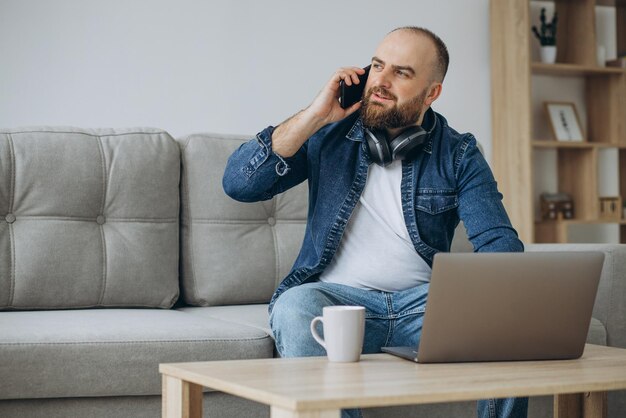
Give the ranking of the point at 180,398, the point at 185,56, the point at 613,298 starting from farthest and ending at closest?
the point at 185,56 < the point at 613,298 < the point at 180,398

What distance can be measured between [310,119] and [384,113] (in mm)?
200

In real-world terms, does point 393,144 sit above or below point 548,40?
below

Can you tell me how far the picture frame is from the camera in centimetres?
387

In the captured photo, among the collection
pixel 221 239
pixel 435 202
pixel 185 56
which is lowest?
pixel 221 239

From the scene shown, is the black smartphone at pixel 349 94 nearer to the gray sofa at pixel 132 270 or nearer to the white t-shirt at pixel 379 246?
the white t-shirt at pixel 379 246

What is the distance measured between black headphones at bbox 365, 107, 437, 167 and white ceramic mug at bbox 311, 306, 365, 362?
68 centimetres

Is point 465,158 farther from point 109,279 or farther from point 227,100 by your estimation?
point 227,100

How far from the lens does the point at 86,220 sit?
2.30m

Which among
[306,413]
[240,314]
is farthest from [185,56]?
[306,413]

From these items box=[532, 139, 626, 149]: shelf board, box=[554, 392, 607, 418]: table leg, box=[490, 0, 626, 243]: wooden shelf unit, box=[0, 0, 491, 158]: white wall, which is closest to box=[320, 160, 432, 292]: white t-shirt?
box=[554, 392, 607, 418]: table leg

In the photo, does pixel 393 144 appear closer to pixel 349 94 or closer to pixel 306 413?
pixel 349 94

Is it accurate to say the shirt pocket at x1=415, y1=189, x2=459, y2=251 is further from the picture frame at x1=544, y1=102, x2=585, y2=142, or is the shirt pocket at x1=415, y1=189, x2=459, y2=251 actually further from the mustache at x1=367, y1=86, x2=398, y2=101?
the picture frame at x1=544, y1=102, x2=585, y2=142

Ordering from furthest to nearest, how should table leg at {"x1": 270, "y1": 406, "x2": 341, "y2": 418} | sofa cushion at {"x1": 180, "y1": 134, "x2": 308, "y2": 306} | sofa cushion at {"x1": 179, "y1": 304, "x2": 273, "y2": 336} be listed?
sofa cushion at {"x1": 180, "y1": 134, "x2": 308, "y2": 306}, sofa cushion at {"x1": 179, "y1": 304, "x2": 273, "y2": 336}, table leg at {"x1": 270, "y1": 406, "x2": 341, "y2": 418}

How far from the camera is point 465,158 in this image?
198cm
